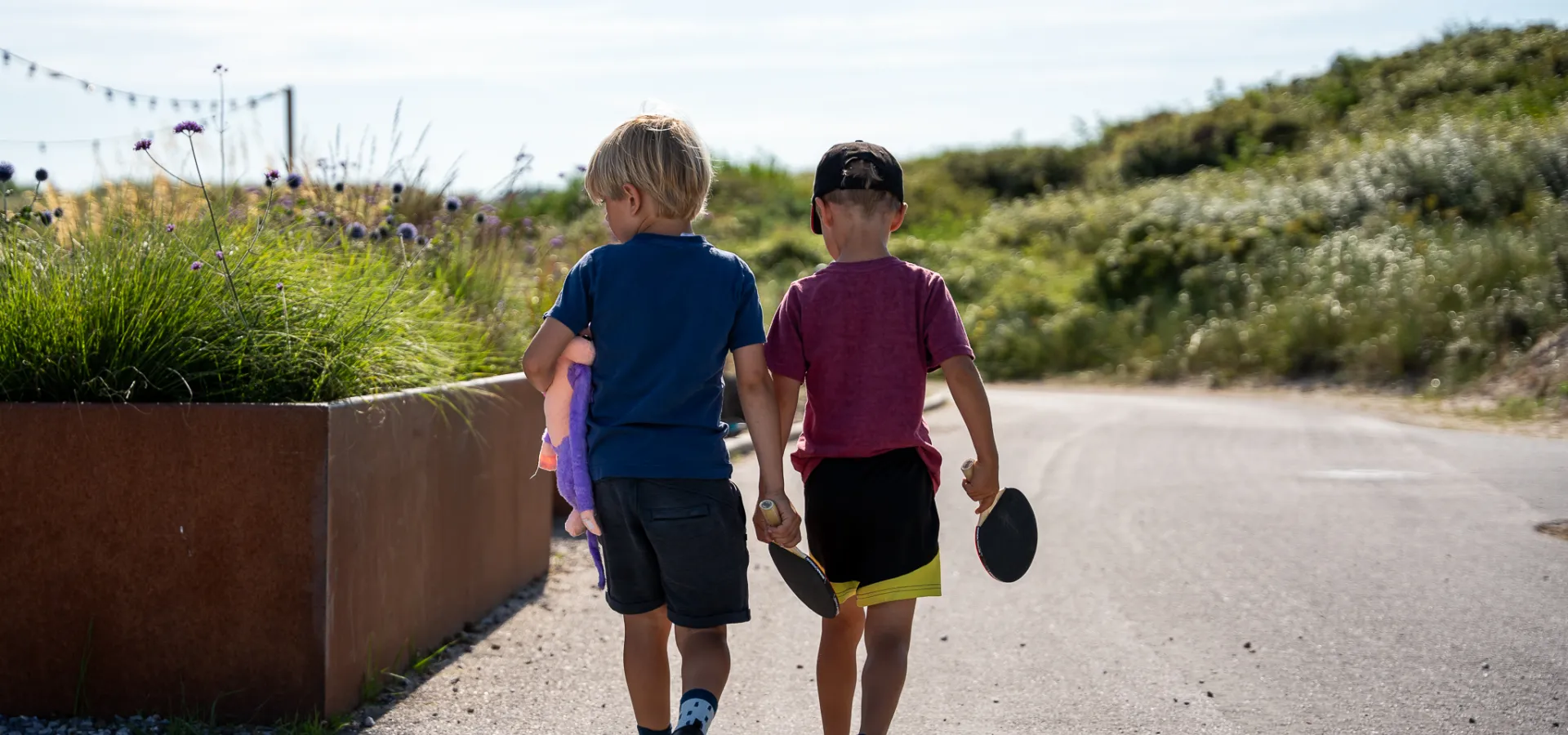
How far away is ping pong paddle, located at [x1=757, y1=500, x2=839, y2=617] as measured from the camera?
3.11 metres

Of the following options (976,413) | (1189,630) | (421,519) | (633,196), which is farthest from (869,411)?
(1189,630)

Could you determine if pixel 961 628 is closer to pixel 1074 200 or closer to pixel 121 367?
pixel 121 367

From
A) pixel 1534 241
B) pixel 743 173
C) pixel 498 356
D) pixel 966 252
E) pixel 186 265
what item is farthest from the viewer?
pixel 743 173

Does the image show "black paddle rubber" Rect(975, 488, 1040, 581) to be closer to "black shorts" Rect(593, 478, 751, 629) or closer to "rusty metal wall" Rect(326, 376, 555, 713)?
"black shorts" Rect(593, 478, 751, 629)

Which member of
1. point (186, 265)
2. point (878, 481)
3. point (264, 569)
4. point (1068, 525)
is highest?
point (186, 265)

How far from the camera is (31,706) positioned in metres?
3.83

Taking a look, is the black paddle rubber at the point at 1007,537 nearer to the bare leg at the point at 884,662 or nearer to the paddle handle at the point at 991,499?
the paddle handle at the point at 991,499

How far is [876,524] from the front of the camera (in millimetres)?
3283

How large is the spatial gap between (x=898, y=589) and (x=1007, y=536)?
359 millimetres

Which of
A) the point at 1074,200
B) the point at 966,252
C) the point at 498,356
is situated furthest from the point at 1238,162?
the point at 498,356

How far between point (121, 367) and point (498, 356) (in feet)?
6.91

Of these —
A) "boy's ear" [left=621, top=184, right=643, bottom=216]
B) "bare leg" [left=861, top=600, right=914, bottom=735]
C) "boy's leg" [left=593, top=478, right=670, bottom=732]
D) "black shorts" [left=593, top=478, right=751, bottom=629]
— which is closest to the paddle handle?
"bare leg" [left=861, top=600, right=914, bottom=735]

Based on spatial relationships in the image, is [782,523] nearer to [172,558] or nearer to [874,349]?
[874,349]

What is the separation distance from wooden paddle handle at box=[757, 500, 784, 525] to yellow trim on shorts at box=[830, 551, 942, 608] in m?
0.32
